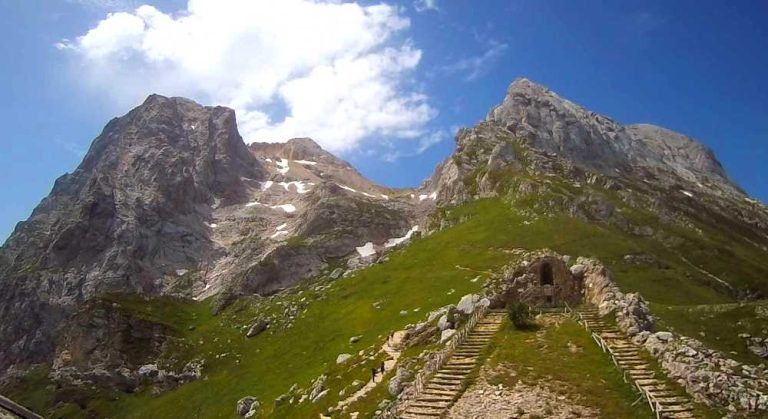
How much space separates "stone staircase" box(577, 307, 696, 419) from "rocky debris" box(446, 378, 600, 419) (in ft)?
10.7

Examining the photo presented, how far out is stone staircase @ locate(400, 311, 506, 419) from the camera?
99.1 ft

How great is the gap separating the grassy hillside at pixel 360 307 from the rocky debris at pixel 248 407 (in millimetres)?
1903

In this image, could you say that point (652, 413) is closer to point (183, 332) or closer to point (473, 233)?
point (473, 233)

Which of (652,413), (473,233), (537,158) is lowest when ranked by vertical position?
(652,413)

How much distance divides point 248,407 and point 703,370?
58.0 m

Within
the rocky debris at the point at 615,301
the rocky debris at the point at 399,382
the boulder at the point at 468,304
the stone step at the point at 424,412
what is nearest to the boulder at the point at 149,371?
the boulder at the point at 468,304

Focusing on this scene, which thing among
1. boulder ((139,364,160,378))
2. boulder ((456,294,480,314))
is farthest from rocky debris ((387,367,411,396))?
boulder ((139,364,160,378))

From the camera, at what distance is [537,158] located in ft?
618

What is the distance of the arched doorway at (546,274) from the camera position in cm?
5275

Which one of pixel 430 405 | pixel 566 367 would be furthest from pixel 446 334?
pixel 430 405

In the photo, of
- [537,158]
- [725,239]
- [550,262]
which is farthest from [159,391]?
[725,239]

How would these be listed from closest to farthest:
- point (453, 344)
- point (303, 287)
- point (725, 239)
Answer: point (453, 344)
point (303, 287)
point (725, 239)

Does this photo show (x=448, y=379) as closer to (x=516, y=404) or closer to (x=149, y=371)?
(x=516, y=404)

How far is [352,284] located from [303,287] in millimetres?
35771
